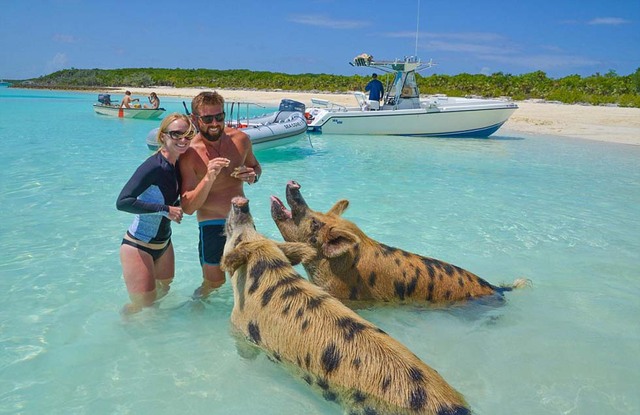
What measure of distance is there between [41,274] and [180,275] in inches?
67.0

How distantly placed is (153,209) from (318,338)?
1737mm

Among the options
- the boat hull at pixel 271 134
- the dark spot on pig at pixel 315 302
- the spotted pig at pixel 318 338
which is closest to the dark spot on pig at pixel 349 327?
the spotted pig at pixel 318 338

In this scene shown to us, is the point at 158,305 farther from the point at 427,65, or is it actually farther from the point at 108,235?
the point at 427,65

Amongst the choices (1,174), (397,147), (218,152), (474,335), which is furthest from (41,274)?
(397,147)

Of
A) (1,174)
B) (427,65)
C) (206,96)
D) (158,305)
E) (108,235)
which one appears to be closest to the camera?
(206,96)

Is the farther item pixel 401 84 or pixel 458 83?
pixel 458 83

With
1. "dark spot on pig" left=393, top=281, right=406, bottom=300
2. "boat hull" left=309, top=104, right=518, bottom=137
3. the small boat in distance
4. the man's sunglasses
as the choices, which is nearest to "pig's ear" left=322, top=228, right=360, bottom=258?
"dark spot on pig" left=393, top=281, right=406, bottom=300

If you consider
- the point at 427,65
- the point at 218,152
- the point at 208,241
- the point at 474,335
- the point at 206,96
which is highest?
the point at 427,65

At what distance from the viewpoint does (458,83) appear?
52594 mm

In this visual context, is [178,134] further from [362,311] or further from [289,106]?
[289,106]

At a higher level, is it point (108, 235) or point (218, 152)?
point (218, 152)

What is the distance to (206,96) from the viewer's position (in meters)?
4.26

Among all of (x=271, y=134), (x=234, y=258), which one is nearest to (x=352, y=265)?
(x=234, y=258)

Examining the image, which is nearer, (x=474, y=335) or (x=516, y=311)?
(x=474, y=335)
